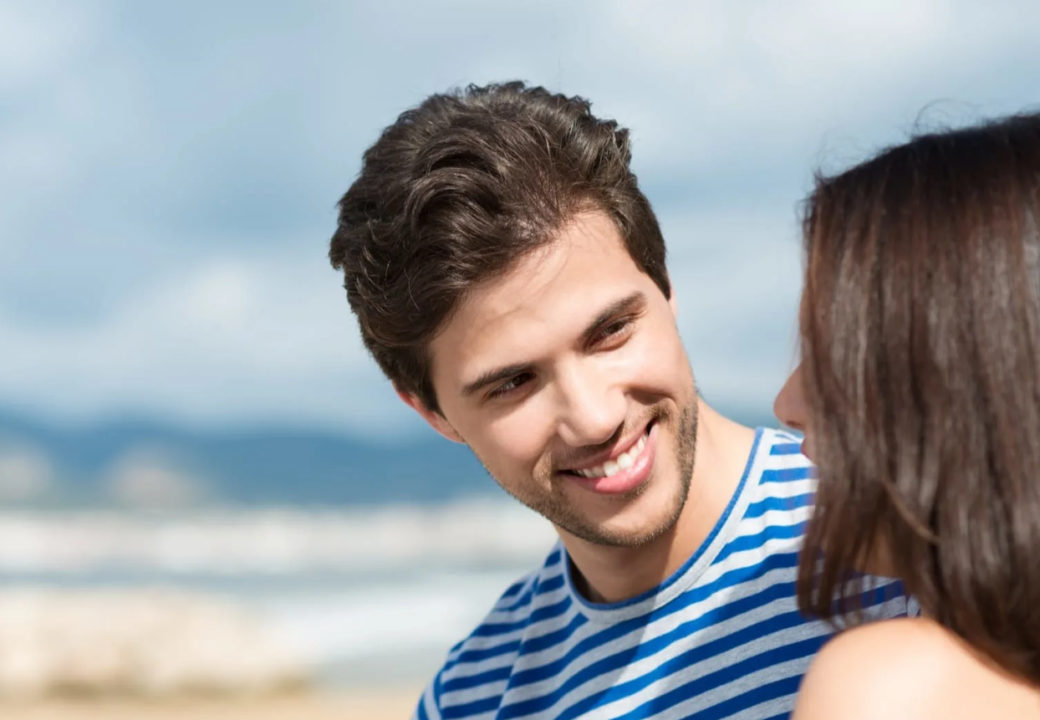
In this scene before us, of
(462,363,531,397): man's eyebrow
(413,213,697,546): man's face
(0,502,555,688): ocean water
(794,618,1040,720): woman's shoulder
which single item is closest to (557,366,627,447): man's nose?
(413,213,697,546): man's face

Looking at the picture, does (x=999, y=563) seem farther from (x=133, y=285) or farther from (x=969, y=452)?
(x=133, y=285)

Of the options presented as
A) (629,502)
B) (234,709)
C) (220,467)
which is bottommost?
(629,502)

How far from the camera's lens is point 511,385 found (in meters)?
2.96

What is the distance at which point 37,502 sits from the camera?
27.1 metres

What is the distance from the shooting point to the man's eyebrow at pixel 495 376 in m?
2.87

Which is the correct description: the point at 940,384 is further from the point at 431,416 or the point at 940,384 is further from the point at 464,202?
the point at 431,416

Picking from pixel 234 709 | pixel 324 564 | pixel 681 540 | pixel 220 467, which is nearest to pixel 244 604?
pixel 324 564

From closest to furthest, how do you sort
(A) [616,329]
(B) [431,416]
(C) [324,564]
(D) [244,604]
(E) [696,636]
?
(E) [696,636] < (A) [616,329] < (B) [431,416] < (D) [244,604] < (C) [324,564]

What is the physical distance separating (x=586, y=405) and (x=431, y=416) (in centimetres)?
76

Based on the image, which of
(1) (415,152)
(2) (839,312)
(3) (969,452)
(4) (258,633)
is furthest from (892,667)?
(4) (258,633)

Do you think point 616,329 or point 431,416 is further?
point 431,416

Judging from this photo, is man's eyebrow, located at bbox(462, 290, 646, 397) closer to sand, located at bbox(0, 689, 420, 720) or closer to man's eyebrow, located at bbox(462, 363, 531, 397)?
man's eyebrow, located at bbox(462, 363, 531, 397)

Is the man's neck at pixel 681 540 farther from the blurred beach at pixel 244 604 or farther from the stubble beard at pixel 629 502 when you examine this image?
the blurred beach at pixel 244 604

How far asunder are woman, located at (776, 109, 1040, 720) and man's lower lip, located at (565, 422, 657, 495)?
103 cm
